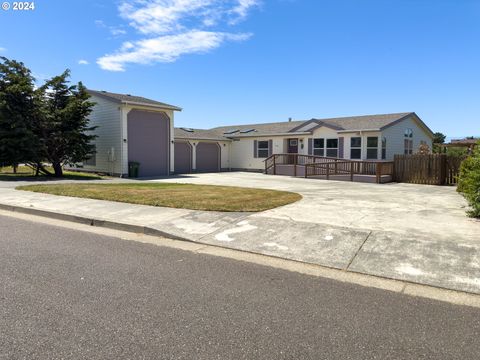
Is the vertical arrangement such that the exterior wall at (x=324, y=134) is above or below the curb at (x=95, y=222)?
above

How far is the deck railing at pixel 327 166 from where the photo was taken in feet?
68.6

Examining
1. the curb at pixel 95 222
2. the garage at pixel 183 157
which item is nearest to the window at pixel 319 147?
the garage at pixel 183 157

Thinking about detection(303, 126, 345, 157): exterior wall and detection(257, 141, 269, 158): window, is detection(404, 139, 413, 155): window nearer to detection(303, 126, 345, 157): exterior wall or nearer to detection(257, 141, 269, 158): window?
detection(303, 126, 345, 157): exterior wall

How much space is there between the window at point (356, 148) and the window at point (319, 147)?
2105 millimetres

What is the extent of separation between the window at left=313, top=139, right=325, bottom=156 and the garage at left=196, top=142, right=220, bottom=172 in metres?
8.73

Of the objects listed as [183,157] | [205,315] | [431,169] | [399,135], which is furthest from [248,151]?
[205,315]

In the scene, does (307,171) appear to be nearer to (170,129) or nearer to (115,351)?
(170,129)

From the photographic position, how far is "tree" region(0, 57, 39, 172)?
18484 mm

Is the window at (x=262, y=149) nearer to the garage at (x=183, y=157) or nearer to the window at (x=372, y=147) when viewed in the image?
the garage at (x=183, y=157)

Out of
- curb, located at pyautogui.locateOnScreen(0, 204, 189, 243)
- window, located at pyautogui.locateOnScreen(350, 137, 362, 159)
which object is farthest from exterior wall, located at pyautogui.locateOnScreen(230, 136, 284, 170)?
curb, located at pyautogui.locateOnScreen(0, 204, 189, 243)

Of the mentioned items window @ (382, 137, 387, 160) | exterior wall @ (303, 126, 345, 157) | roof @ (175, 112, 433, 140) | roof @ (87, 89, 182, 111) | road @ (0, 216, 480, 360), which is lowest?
road @ (0, 216, 480, 360)

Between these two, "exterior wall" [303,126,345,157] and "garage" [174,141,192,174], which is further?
"garage" [174,141,192,174]

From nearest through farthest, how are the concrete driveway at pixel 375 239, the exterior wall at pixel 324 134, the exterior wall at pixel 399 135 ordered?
the concrete driveway at pixel 375 239
the exterior wall at pixel 399 135
the exterior wall at pixel 324 134

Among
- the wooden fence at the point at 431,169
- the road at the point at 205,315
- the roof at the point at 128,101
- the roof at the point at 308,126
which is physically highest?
the roof at the point at 128,101
